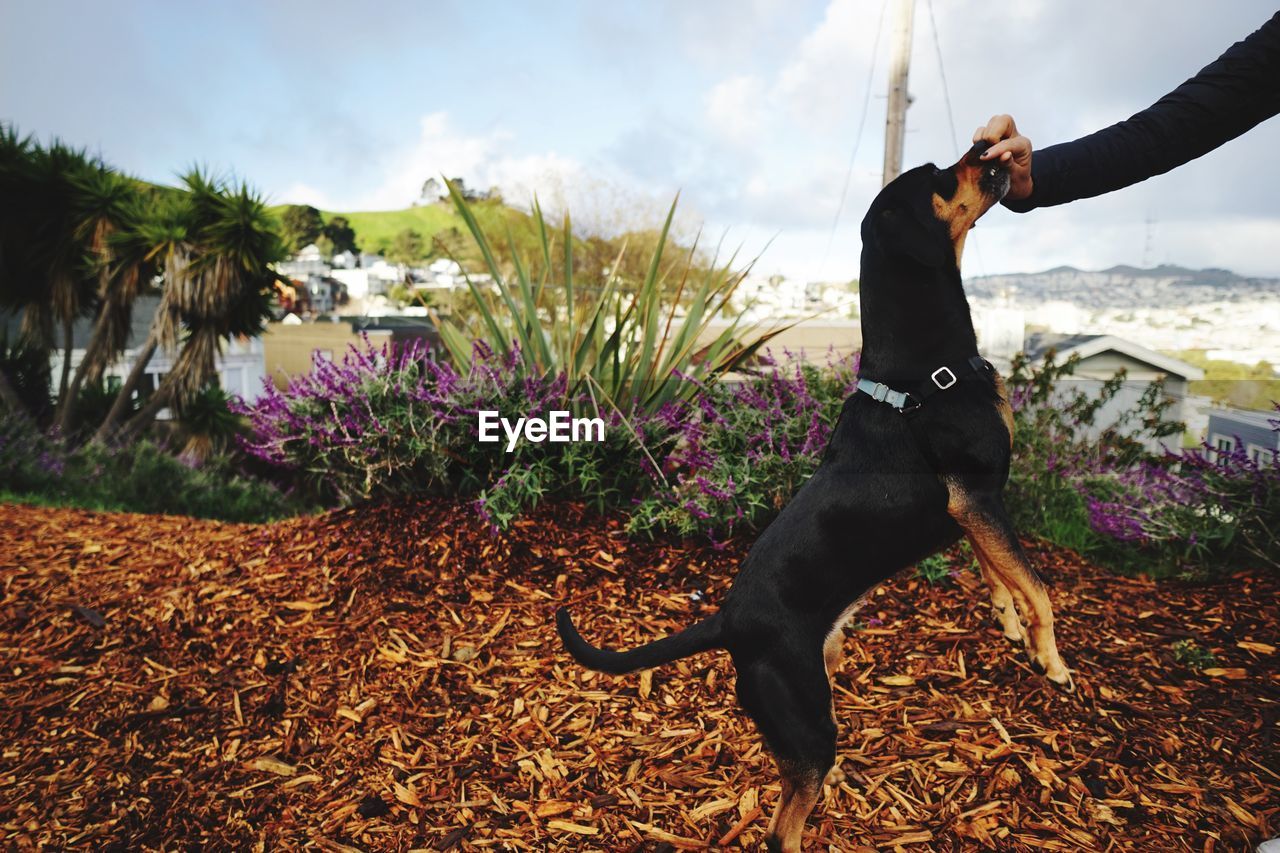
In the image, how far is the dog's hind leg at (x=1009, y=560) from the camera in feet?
5.28

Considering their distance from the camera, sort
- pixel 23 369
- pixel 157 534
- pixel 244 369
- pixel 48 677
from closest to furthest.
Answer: pixel 48 677 < pixel 157 534 < pixel 23 369 < pixel 244 369

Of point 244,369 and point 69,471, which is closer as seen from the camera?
point 69,471

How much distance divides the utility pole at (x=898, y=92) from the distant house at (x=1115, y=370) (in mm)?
2099

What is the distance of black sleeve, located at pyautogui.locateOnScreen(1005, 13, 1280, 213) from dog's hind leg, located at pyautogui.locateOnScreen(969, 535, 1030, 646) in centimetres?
77

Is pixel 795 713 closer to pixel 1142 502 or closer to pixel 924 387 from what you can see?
pixel 924 387

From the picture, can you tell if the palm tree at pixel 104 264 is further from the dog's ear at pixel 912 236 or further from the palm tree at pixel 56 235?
the dog's ear at pixel 912 236

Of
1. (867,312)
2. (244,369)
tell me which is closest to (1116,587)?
(867,312)

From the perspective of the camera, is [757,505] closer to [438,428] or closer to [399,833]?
[438,428]

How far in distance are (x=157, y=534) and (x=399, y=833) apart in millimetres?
3788

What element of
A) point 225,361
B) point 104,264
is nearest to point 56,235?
point 104,264

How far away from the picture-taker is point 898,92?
22.9 ft

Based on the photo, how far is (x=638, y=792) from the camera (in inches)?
100

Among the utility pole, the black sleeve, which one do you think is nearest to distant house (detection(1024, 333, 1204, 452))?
the utility pole

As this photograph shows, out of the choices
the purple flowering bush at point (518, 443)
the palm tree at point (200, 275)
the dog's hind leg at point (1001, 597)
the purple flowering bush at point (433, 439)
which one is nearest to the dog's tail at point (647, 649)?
the dog's hind leg at point (1001, 597)
